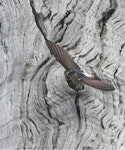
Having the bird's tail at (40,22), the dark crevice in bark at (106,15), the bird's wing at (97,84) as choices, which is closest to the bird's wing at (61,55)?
the bird's wing at (97,84)

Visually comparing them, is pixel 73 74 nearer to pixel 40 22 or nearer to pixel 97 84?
pixel 97 84

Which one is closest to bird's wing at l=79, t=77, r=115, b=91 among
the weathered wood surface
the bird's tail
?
the weathered wood surface

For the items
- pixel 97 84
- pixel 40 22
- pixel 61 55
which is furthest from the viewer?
pixel 40 22

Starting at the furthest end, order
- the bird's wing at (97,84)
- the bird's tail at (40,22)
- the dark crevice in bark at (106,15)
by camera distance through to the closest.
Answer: the dark crevice in bark at (106,15)
the bird's tail at (40,22)
the bird's wing at (97,84)

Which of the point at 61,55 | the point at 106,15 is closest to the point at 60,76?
the point at 61,55

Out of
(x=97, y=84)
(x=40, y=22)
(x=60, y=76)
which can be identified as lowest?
(x=97, y=84)

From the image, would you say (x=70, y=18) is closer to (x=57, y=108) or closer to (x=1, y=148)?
(x=57, y=108)

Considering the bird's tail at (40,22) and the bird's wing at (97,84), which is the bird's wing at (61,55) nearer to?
the bird's wing at (97,84)
